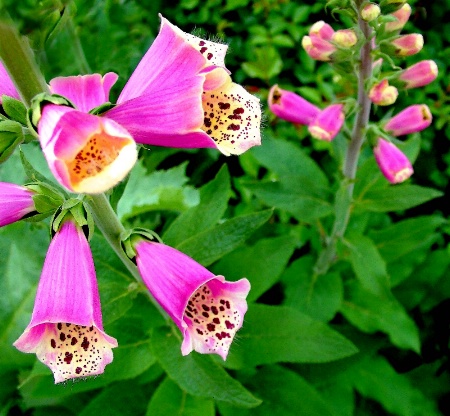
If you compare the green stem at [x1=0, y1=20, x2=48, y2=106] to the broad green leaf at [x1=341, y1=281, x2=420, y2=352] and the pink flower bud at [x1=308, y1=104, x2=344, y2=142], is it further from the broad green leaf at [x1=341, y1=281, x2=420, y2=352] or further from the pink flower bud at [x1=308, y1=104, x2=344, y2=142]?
the broad green leaf at [x1=341, y1=281, x2=420, y2=352]

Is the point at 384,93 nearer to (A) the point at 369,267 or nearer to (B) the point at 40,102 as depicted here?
(A) the point at 369,267

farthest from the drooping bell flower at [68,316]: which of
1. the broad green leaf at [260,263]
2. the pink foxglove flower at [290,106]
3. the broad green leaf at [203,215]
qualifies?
the pink foxglove flower at [290,106]

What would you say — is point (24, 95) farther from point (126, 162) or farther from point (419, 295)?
point (419, 295)

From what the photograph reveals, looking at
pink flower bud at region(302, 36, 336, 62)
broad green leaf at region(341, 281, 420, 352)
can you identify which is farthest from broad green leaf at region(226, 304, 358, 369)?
pink flower bud at region(302, 36, 336, 62)

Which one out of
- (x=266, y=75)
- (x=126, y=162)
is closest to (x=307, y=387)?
(x=126, y=162)

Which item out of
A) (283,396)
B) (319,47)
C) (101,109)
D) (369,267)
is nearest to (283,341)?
(283,396)

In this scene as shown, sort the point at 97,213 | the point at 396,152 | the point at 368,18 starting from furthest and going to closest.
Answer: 1. the point at 396,152
2. the point at 368,18
3. the point at 97,213
